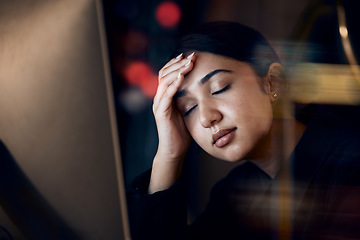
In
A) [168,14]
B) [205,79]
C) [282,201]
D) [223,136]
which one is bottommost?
[282,201]

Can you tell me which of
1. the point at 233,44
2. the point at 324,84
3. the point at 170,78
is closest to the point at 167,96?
the point at 170,78

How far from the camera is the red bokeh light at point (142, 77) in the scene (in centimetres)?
65

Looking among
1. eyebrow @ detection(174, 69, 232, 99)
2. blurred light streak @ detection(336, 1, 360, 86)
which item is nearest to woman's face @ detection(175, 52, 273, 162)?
eyebrow @ detection(174, 69, 232, 99)

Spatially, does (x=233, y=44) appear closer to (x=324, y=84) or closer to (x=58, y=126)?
(x=324, y=84)

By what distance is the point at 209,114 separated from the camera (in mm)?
607

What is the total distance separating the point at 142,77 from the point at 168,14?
0.46 feet

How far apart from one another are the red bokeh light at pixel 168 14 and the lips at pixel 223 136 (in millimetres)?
240

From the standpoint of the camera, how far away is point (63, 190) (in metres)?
0.44

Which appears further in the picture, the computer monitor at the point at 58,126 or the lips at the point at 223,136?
the lips at the point at 223,136

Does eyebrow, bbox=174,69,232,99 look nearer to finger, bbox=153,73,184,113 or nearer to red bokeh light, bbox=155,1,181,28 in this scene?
finger, bbox=153,73,184,113

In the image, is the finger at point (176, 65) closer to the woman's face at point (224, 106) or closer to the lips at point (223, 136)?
the woman's face at point (224, 106)

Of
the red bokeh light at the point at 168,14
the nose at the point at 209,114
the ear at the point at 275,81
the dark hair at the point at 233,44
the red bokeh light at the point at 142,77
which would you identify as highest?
the red bokeh light at the point at 168,14

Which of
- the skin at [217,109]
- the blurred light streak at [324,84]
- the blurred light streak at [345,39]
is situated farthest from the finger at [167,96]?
the blurred light streak at [345,39]

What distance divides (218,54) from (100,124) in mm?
315
